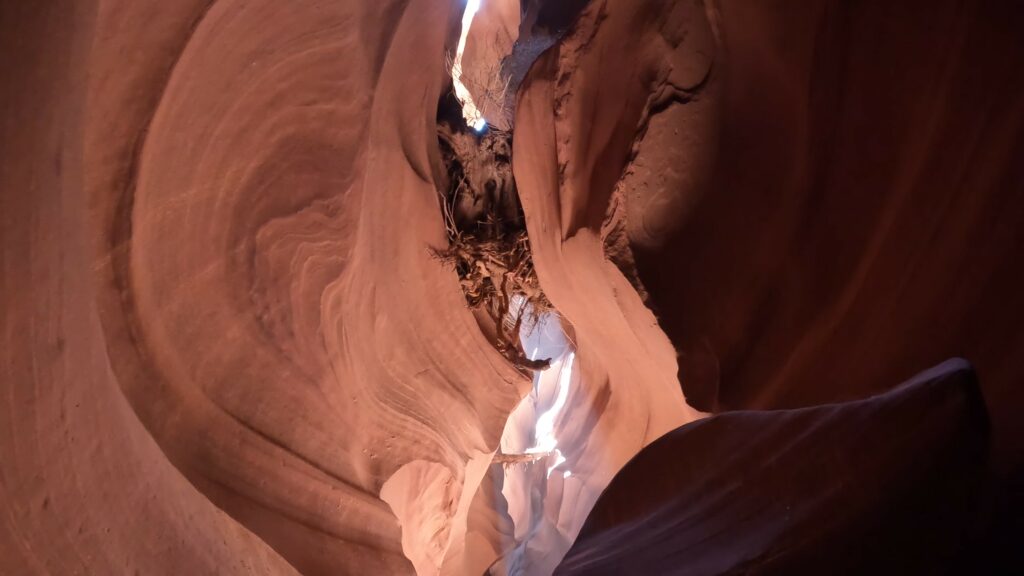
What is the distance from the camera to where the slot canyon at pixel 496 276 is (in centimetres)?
118

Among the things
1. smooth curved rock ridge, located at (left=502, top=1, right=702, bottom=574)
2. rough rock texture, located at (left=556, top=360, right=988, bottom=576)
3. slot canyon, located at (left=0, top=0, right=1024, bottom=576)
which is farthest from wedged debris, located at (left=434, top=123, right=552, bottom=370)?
rough rock texture, located at (left=556, top=360, right=988, bottom=576)

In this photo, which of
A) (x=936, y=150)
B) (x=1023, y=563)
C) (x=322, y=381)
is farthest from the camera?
(x=322, y=381)

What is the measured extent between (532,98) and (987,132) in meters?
1.45

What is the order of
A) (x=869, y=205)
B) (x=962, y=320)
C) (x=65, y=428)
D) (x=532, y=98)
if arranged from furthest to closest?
(x=532, y=98), (x=869, y=205), (x=962, y=320), (x=65, y=428)

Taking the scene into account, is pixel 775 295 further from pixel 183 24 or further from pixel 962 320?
pixel 183 24

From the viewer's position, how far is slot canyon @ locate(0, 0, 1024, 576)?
1.18m

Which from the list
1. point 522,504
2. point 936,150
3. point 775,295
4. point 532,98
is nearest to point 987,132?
point 936,150

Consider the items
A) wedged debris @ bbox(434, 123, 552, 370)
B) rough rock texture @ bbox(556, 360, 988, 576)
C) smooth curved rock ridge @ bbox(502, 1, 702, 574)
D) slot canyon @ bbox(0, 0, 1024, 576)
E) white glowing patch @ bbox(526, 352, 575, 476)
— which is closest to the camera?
rough rock texture @ bbox(556, 360, 988, 576)

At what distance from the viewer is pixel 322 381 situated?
2.40 m

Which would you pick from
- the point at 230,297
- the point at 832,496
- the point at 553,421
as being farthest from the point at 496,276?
the point at 832,496

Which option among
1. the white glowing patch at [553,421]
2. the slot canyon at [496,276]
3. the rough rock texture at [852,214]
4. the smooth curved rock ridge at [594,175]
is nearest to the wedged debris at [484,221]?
the slot canyon at [496,276]

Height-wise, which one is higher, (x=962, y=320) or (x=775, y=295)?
(x=775, y=295)

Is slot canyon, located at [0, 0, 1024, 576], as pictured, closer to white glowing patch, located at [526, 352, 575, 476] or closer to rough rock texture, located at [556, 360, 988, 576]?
rough rock texture, located at [556, 360, 988, 576]

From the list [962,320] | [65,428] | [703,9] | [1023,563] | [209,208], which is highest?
[209,208]
